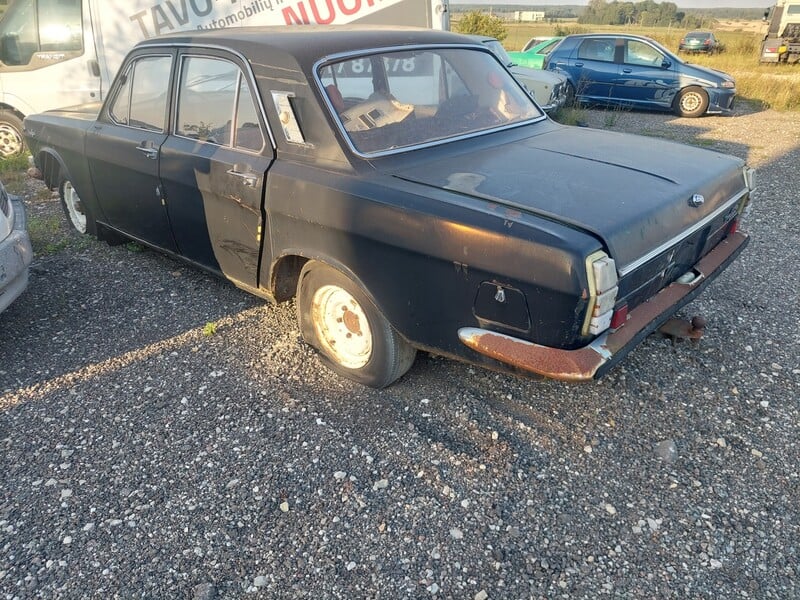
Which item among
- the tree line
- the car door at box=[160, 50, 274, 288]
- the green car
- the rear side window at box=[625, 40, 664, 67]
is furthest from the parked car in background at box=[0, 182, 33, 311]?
the tree line

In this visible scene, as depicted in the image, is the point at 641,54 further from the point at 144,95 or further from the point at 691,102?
the point at 144,95

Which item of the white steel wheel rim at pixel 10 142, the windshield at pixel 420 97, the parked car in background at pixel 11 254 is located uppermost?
the windshield at pixel 420 97

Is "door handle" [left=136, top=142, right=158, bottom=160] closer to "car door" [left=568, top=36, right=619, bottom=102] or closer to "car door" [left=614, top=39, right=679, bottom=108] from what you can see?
"car door" [left=568, top=36, right=619, bottom=102]

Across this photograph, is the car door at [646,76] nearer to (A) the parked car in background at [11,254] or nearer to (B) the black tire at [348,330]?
(B) the black tire at [348,330]

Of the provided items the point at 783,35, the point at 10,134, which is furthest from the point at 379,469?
the point at 783,35

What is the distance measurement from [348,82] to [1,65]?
6.84 metres

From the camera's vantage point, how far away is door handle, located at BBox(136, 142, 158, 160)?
3902 mm

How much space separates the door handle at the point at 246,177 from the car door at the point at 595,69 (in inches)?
405

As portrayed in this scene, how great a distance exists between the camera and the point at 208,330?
3.91 meters

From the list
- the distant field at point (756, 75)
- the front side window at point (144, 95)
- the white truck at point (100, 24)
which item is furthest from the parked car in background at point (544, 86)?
the front side window at point (144, 95)

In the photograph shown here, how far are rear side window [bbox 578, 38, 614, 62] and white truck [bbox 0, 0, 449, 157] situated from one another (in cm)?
608

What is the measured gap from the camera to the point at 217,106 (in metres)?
3.55

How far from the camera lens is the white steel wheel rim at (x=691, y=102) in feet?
38.5

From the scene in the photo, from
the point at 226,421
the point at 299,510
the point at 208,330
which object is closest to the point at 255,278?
the point at 208,330
